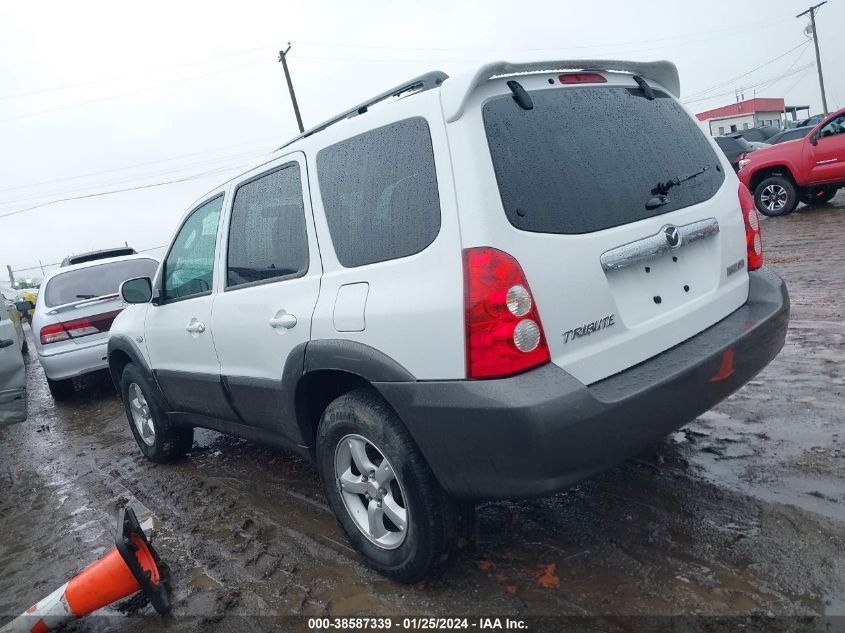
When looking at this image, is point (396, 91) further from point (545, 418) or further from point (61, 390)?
point (61, 390)

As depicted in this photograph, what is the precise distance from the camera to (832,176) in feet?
36.5

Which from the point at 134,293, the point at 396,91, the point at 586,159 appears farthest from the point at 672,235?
the point at 134,293

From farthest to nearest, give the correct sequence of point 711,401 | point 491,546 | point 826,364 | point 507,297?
point 826,364 → point 491,546 → point 711,401 → point 507,297

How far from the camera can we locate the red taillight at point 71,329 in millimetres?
7180

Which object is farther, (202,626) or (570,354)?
(202,626)

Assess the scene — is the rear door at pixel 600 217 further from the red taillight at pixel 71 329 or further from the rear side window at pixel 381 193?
the red taillight at pixel 71 329

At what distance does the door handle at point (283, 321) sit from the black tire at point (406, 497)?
0.42 meters

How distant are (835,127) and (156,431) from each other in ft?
39.3

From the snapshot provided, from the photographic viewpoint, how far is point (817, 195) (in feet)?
40.9

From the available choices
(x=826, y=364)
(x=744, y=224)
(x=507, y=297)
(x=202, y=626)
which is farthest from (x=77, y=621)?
(x=826, y=364)

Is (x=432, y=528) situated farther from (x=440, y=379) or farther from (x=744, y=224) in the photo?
(x=744, y=224)

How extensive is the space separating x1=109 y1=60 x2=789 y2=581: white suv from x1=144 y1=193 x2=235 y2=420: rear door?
1.66 feet

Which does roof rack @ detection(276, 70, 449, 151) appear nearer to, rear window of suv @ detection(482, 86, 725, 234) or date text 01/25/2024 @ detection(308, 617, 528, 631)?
rear window of suv @ detection(482, 86, 725, 234)

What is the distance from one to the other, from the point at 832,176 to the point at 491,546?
11261 mm
